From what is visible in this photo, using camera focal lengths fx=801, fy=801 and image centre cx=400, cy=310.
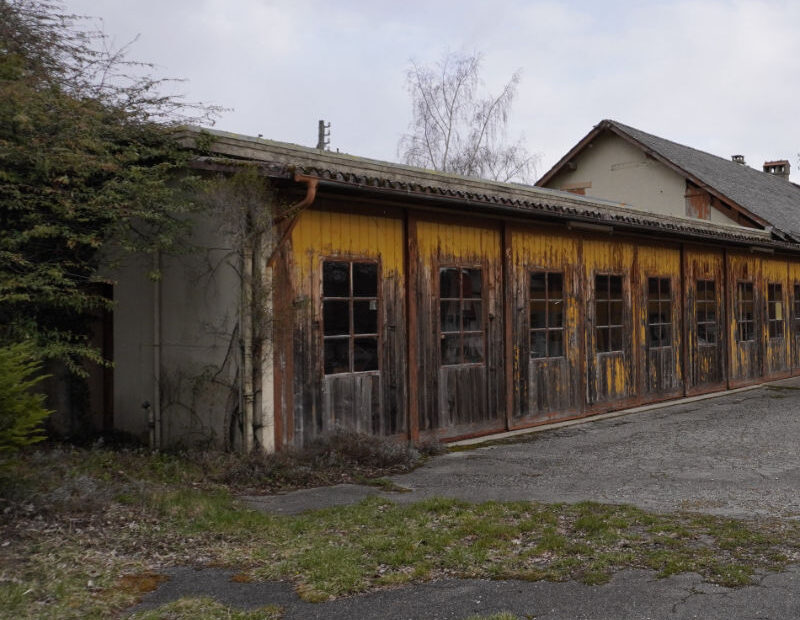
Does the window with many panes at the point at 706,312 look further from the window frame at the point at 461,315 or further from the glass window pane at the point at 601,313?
the window frame at the point at 461,315

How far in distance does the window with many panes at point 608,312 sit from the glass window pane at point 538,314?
4.35 feet

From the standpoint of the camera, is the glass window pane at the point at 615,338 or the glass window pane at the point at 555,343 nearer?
the glass window pane at the point at 555,343

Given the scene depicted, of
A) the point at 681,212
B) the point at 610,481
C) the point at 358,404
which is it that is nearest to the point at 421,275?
the point at 358,404

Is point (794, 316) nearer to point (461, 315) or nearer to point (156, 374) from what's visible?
point (461, 315)

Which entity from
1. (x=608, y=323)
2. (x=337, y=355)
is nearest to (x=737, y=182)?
(x=608, y=323)

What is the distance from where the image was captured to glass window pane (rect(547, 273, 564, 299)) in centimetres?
1116

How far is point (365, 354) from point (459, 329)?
1.68 m

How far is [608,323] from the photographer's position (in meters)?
12.3

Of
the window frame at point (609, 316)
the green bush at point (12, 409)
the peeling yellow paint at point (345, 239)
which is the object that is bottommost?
the green bush at point (12, 409)

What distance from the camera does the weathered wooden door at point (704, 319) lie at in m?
14.3

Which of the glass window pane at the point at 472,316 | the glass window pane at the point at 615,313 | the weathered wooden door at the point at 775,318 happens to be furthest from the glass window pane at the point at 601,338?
the weathered wooden door at the point at 775,318

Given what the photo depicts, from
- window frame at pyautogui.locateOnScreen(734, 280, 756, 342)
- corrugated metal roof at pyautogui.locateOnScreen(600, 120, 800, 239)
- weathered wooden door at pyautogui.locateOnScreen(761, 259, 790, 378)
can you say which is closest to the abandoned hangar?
window frame at pyautogui.locateOnScreen(734, 280, 756, 342)

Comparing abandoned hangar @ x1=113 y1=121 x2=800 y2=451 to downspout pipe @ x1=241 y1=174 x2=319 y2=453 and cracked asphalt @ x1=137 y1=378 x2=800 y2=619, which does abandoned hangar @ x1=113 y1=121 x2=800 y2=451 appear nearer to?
downspout pipe @ x1=241 y1=174 x2=319 y2=453

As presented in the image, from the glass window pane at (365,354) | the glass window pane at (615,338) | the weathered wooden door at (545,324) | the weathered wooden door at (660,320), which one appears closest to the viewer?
the glass window pane at (365,354)
